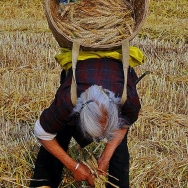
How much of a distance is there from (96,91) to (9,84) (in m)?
2.12

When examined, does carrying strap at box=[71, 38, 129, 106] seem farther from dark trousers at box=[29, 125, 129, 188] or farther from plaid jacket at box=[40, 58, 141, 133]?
dark trousers at box=[29, 125, 129, 188]

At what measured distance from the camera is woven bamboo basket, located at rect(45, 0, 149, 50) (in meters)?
1.97

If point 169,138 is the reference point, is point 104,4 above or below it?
above

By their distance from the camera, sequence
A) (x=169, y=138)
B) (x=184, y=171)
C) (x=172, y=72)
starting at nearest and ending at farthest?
1. (x=184, y=171)
2. (x=169, y=138)
3. (x=172, y=72)

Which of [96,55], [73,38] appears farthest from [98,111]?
[73,38]

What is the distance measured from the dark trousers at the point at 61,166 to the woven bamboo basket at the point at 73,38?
1.57 ft

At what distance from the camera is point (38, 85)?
3867 mm

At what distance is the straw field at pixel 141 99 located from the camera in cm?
254

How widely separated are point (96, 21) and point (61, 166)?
85cm

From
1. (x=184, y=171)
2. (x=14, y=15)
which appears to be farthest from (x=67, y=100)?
(x=14, y=15)

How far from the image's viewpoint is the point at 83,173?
212cm

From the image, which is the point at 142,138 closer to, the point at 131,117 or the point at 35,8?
the point at 131,117

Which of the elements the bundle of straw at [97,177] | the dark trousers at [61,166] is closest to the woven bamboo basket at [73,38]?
the dark trousers at [61,166]

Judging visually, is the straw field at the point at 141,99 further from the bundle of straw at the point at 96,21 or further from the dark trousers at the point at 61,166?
A: the bundle of straw at the point at 96,21
